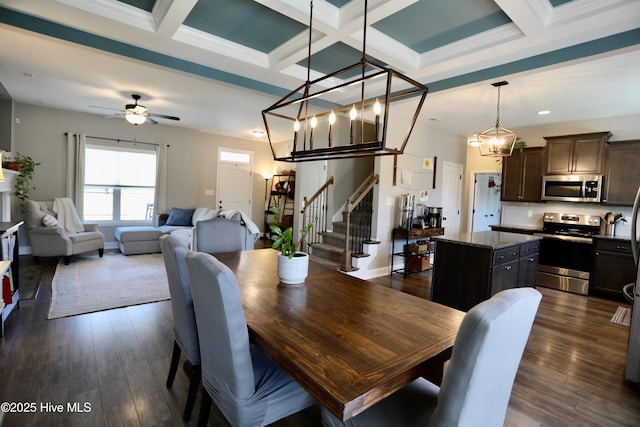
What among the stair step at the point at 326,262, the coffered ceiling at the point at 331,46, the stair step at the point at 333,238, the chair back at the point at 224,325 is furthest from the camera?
the stair step at the point at 333,238

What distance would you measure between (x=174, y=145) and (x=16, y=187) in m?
2.89

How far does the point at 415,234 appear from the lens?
5.19 metres

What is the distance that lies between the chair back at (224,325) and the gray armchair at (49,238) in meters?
5.05

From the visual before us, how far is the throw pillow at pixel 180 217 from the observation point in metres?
6.84

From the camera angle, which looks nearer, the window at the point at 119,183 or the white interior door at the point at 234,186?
the window at the point at 119,183

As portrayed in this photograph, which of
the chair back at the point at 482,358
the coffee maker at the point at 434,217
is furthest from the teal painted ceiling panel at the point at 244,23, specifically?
the coffee maker at the point at 434,217

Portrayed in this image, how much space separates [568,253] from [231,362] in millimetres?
5500

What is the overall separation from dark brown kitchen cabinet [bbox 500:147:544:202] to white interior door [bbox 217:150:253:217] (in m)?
6.18

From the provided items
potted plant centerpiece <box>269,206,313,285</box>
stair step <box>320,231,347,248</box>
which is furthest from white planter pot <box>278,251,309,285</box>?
stair step <box>320,231,347,248</box>

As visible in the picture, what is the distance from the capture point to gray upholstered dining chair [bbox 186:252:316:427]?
127cm

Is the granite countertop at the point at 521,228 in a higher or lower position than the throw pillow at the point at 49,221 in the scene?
higher

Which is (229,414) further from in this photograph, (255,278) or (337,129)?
(337,129)

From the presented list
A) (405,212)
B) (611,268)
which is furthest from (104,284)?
(611,268)

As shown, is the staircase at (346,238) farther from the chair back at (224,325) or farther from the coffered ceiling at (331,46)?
the chair back at (224,325)
